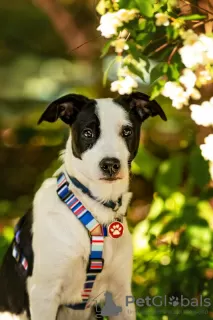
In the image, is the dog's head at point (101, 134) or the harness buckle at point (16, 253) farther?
the harness buckle at point (16, 253)

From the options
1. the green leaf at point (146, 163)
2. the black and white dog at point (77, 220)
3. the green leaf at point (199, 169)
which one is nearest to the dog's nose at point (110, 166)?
the black and white dog at point (77, 220)

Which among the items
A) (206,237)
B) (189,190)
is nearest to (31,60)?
(189,190)

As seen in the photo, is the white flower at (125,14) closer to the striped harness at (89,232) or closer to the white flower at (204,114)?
the white flower at (204,114)

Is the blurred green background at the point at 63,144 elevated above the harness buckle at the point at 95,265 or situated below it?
above

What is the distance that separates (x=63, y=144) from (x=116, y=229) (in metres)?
2.28

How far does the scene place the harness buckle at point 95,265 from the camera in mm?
2379

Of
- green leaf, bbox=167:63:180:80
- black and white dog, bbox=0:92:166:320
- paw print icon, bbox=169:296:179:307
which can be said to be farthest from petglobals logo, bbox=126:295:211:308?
green leaf, bbox=167:63:180:80

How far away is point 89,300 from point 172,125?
2245mm

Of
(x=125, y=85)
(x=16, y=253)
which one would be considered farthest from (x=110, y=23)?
(x=16, y=253)

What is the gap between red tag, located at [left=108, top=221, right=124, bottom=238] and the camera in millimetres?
2445

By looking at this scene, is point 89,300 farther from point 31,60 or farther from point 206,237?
point 31,60

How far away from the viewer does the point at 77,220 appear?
2.41 m

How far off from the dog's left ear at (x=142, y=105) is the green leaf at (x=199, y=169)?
97cm

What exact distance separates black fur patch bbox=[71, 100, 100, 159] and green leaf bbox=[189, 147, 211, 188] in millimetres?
1248
